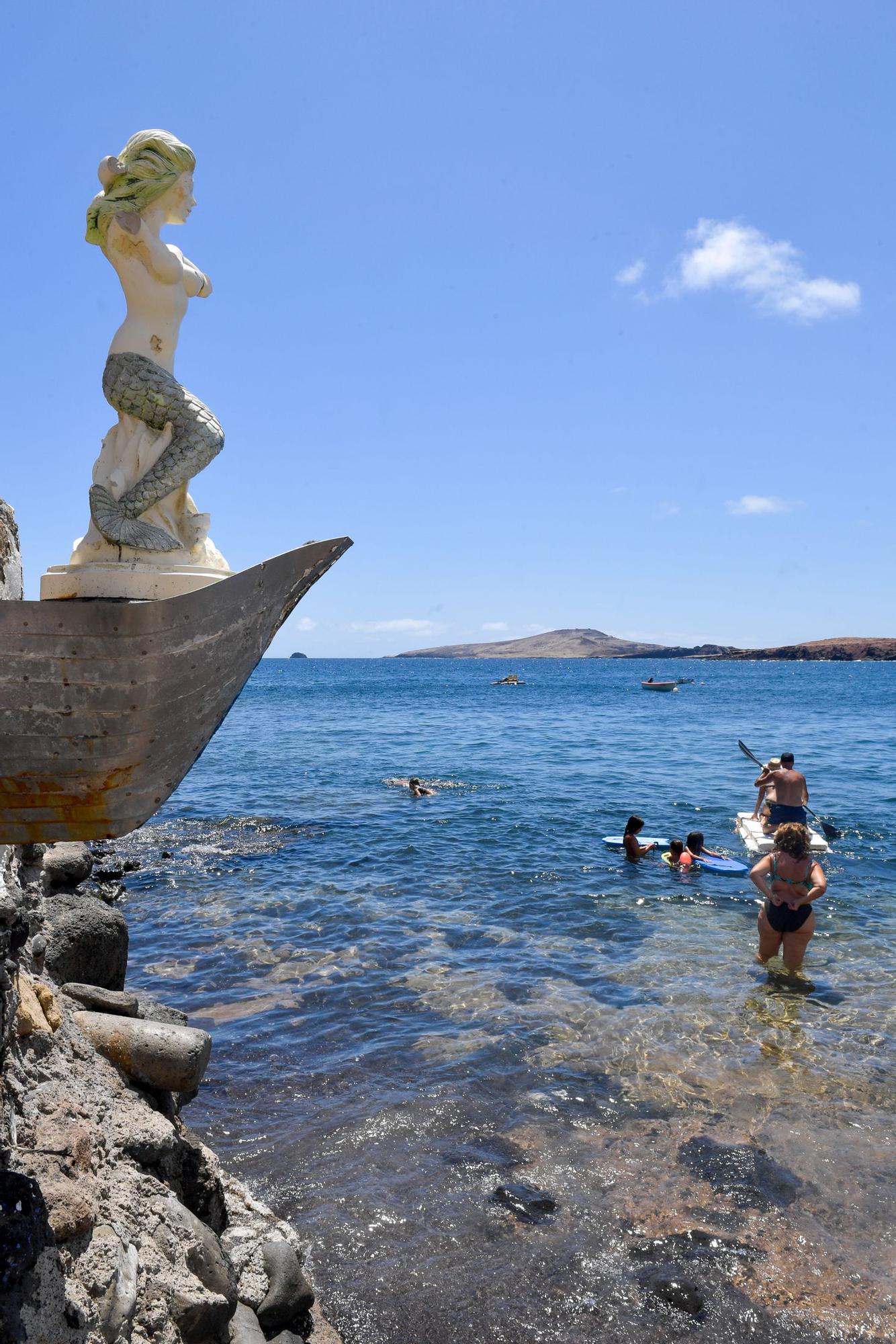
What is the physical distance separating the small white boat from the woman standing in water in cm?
453

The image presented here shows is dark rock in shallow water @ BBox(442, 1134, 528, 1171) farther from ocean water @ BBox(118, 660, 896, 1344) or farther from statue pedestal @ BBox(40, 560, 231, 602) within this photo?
statue pedestal @ BBox(40, 560, 231, 602)

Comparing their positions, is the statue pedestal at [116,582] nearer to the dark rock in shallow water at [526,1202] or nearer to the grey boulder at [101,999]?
the grey boulder at [101,999]

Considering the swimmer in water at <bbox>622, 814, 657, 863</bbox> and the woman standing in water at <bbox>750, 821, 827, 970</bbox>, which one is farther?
the swimmer in water at <bbox>622, 814, 657, 863</bbox>

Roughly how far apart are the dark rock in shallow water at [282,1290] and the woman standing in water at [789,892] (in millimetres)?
6269

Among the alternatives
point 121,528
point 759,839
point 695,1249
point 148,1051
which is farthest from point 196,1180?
point 759,839

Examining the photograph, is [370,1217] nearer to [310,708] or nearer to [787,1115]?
[787,1115]

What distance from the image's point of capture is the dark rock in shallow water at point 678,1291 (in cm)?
512

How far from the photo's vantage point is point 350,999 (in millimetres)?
9625

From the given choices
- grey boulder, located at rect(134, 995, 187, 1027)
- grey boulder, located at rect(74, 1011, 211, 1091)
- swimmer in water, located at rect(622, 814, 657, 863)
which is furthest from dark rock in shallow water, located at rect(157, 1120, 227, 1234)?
swimmer in water, located at rect(622, 814, 657, 863)

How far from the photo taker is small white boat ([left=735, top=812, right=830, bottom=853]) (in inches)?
600

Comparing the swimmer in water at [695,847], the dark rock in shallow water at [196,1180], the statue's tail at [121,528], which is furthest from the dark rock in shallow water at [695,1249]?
the swimmer in water at [695,847]

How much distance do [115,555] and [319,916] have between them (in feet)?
31.1

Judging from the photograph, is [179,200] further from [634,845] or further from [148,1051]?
[634,845]

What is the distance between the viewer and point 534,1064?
26.4 ft
